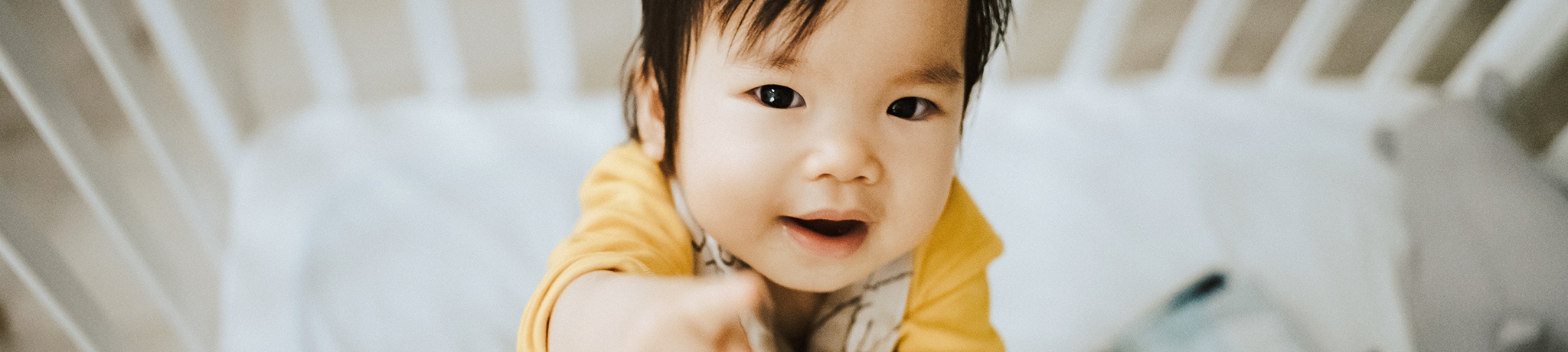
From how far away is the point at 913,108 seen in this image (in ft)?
1.25

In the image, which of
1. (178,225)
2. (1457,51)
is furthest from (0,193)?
(1457,51)

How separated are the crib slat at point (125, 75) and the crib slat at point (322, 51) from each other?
121 mm

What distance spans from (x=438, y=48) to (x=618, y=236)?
46 centimetres

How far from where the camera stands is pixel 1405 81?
3.13ft

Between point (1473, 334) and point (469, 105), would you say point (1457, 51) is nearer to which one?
point (1473, 334)

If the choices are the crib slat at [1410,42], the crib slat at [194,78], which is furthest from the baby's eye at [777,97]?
the crib slat at [1410,42]

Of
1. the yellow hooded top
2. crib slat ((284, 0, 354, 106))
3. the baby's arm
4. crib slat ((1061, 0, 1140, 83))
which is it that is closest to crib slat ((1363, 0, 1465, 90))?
crib slat ((1061, 0, 1140, 83))

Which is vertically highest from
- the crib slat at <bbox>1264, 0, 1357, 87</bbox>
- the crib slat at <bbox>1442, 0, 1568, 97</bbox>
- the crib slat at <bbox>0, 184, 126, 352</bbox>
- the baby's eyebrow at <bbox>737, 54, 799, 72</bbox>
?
the crib slat at <bbox>0, 184, 126, 352</bbox>

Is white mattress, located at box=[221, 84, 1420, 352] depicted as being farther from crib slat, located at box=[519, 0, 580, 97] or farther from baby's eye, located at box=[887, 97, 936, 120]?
baby's eye, located at box=[887, 97, 936, 120]

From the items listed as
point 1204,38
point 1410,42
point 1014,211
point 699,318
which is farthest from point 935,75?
point 1410,42

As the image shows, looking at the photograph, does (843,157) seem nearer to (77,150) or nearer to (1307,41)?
(77,150)

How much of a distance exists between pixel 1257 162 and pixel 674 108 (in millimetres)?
719

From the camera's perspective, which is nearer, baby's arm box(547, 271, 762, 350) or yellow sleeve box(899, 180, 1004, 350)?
baby's arm box(547, 271, 762, 350)

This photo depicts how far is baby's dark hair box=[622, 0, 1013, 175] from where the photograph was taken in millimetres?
342
